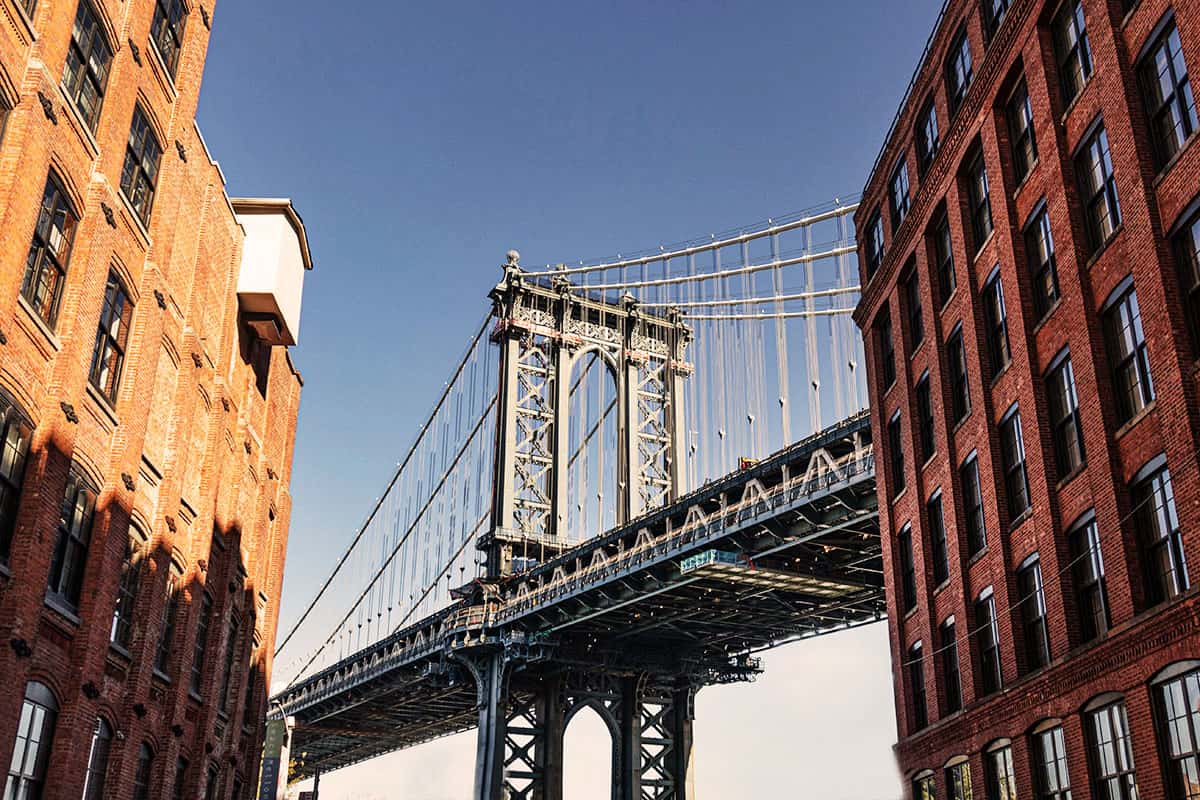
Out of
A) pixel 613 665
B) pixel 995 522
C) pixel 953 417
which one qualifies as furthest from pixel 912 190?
pixel 613 665

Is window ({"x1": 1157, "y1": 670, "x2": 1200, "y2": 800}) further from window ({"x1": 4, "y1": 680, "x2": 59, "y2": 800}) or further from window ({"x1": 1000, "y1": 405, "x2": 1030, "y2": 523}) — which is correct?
window ({"x1": 4, "y1": 680, "x2": 59, "y2": 800})

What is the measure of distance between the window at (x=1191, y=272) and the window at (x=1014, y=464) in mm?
6242

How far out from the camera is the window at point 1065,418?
71.2 ft

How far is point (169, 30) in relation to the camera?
2581 cm

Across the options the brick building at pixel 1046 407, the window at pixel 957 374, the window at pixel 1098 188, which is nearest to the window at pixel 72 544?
the brick building at pixel 1046 407

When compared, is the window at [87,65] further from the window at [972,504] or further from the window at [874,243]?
the window at [874,243]

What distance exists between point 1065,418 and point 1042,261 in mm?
3342

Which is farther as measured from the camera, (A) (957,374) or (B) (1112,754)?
(A) (957,374)

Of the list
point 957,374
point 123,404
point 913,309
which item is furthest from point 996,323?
point 123,404

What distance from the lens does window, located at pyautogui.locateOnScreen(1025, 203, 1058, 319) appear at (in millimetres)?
23125

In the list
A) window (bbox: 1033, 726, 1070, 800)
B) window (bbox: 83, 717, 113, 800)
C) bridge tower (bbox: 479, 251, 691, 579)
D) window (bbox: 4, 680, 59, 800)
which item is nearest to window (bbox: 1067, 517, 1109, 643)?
window (bbox: 1033, 726, 1070, 800)

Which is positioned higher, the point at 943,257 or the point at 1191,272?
the point at 943,257

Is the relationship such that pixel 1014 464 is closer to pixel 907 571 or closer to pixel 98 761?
pixel 907 571

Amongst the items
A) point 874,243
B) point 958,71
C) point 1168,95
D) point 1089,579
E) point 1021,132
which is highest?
point 958,71
